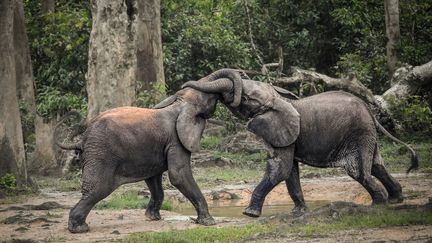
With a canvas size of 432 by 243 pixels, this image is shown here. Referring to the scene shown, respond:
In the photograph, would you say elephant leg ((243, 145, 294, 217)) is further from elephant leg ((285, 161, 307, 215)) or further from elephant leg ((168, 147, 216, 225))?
elephant leg ((168, 147, 216, 225))

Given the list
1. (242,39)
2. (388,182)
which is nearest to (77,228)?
(388,182)

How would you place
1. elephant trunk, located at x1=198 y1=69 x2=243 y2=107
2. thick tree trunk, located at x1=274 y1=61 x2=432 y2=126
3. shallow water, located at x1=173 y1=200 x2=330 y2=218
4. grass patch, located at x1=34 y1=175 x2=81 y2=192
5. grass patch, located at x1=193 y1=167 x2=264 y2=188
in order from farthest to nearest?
thick tree trunk, located at x1=274 y1=61 x2=432 y2=126 → grass patch, located at x1=193 y1=167 x2=264 y2=188 → grass patch, located at x1=34 y1=175 x2=81 y2=192 → shallow water, located at x1=173 y1=200 x2=330 y2=218 → elephant trunk, located at x1=198 y1=69 x2=243 y2=107

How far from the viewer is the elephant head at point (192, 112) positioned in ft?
39.9

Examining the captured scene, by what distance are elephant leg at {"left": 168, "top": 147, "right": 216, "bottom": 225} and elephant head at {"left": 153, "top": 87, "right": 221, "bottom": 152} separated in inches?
7.1

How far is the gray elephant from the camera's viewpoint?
12.5 meters

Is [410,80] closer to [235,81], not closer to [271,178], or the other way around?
[235,81]

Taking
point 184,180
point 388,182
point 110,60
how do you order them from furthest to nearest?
point 110,60, point 388,182, point 184,180

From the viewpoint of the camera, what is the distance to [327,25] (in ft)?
94.1

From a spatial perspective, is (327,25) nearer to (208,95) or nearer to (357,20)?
(357,20)

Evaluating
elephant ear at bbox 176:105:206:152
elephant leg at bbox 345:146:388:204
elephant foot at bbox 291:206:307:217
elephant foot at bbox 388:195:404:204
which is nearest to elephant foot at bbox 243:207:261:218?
elephant foot at bbox 291:206:307:217

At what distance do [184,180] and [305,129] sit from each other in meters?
1.95

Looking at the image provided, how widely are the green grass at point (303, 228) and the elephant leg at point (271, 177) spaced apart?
123 cm

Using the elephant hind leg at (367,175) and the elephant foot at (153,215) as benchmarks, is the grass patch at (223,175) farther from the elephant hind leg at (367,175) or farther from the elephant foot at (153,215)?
the elephant hind leg at (367,175)

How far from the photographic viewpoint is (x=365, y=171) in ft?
41.1
